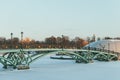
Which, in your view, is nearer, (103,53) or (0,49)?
(0,49)

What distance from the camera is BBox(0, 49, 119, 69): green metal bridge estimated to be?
156 feet

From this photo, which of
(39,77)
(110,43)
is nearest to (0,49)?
→ (39,77)

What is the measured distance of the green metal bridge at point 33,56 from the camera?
156 feet

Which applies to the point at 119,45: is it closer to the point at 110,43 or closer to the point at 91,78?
the point at 110,43

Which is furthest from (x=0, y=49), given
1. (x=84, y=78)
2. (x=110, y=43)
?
(x=110, y=43)

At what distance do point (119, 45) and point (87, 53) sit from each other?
31.9m

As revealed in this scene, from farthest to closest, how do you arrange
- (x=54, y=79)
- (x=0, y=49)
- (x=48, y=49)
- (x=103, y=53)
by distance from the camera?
1. (x=103, y=53)
2. (x=48, y=49)
3. (x=0, y=49)
4. (x=54, y=79)

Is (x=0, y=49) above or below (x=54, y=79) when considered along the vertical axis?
above

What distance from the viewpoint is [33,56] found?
51.4 metres

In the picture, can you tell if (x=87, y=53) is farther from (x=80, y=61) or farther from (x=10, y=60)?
(x=10, y=60)

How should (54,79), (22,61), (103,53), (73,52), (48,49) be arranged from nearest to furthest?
1. (54,79)
2. (22,61)
3. (48,49)
4. (73,52)
5. (103,53)

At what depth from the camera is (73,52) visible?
60.1 metres

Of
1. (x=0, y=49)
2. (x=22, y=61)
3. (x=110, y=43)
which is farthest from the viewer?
(x=110, y=43)

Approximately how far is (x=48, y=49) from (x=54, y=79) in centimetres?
1466
